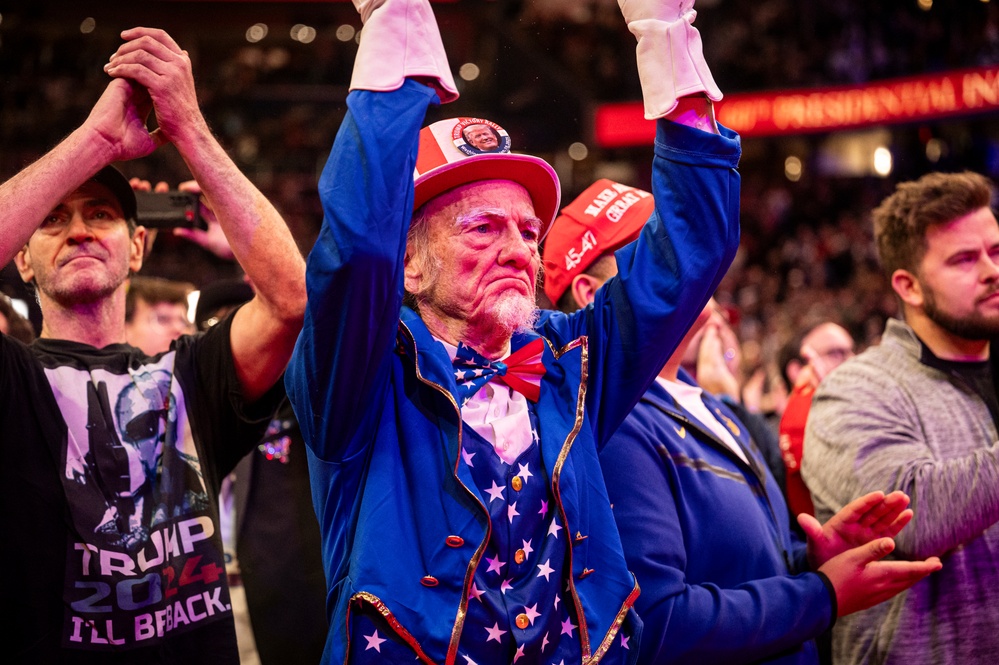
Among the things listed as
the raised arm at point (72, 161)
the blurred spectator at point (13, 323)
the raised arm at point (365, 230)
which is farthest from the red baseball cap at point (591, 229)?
the blurred spectator at point (13, 323)

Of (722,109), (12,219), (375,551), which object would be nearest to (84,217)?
(12,219)

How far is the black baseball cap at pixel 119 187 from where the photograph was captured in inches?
79.4

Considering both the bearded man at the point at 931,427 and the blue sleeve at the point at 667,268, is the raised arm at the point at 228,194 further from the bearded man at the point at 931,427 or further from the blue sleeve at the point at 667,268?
the bearded man at the point at 931,427

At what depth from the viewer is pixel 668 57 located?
5.48 feet

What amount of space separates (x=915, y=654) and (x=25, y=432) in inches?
79.4

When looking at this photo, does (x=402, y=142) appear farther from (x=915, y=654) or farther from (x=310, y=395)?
(x=915, y=654)

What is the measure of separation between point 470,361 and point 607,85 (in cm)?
1478

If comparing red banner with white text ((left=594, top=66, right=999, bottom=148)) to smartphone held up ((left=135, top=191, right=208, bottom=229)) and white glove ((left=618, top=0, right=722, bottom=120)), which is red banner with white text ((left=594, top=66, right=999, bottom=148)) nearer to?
white glove ((left=618, top=0, right=722, bottom=120))

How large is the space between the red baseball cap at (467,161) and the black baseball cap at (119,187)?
74cm

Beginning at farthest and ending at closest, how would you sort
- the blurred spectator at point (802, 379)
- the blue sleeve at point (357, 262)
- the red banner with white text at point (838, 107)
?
1. the red banner with white text at point (838, 107)
2. the blurred spectator at point (802, 379)
3. the blue sleeve at point (357, 262)

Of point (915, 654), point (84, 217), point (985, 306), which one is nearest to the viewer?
point (84, 217)

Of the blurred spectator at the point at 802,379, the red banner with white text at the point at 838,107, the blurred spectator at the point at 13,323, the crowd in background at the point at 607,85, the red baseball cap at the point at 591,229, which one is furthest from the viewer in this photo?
the red banner with white text at the point at 838,107

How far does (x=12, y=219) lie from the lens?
1.58 m

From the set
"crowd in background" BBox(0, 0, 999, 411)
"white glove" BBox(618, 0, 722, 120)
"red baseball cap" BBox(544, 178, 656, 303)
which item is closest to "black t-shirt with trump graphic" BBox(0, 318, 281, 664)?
"red baseball cap" BBox(544, 178, 656, 303)
